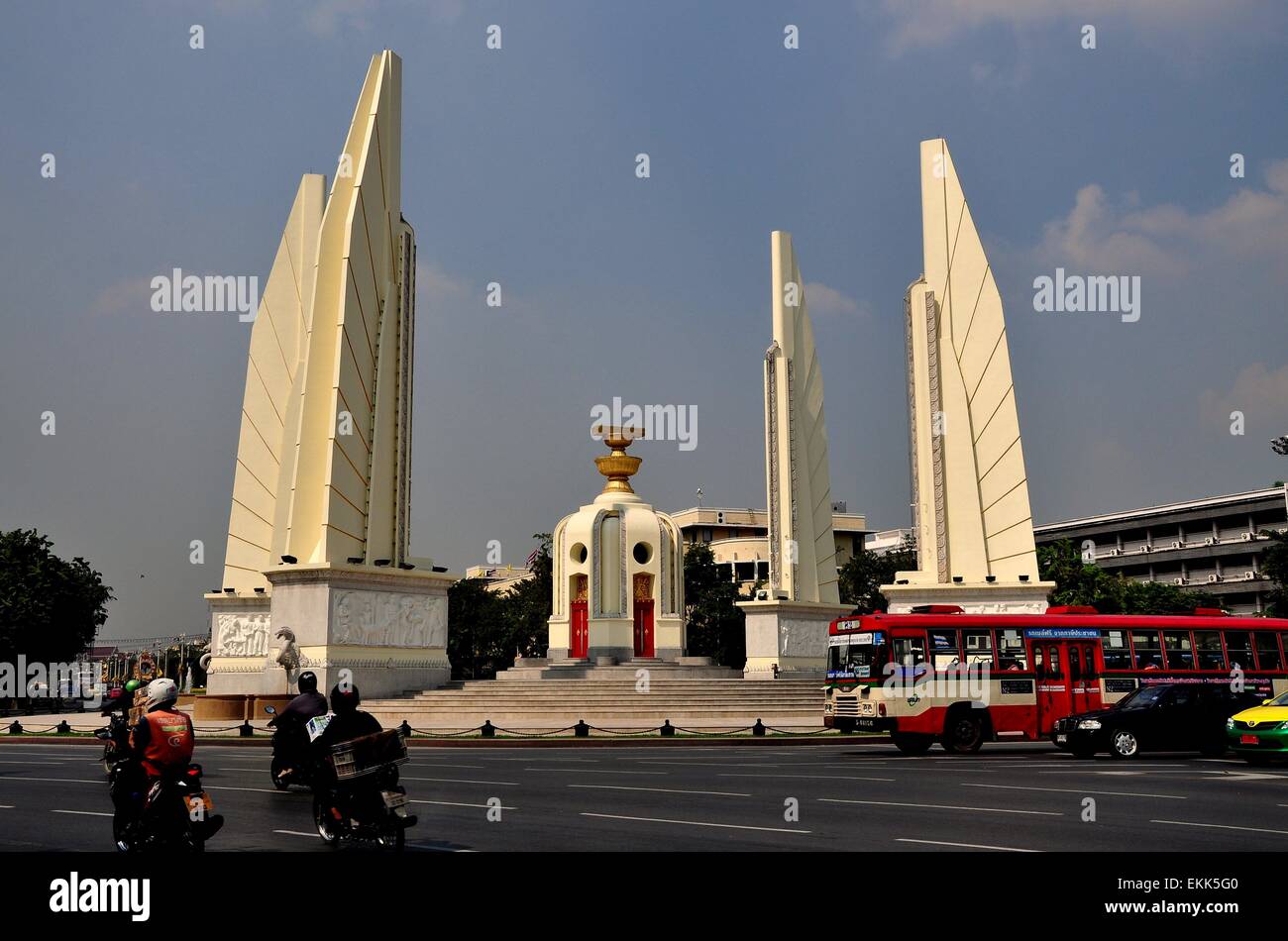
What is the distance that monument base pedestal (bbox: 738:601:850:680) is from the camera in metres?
41.3

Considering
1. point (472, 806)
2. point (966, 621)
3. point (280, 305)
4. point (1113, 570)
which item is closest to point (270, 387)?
point (280, 305)

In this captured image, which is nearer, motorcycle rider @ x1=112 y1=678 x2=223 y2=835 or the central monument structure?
motorcycle rider @ x1=112 y1=678 x2=223 y2=835

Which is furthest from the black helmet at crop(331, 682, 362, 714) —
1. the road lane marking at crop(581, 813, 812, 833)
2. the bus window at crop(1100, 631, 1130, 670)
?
the bus window at crop(1100, 631, 1130, 670)

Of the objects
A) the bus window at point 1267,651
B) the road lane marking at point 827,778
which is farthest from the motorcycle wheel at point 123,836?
the bus window at point 1267,651

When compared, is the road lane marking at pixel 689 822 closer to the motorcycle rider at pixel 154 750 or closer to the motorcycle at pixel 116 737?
the motorcycle at pixel 116 737

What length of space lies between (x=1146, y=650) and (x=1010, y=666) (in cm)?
336

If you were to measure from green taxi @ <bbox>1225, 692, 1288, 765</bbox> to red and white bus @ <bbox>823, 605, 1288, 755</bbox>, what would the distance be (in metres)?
4.57

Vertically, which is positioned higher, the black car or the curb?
the black car

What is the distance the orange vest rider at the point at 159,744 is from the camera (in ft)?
28.0

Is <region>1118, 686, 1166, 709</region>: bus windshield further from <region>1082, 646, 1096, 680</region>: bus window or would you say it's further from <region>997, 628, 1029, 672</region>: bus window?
<region>1082, 646, 1096, 680</region>: bus window

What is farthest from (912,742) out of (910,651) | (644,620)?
(644,620)

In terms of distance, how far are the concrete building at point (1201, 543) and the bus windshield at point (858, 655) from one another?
50470 millimetres
